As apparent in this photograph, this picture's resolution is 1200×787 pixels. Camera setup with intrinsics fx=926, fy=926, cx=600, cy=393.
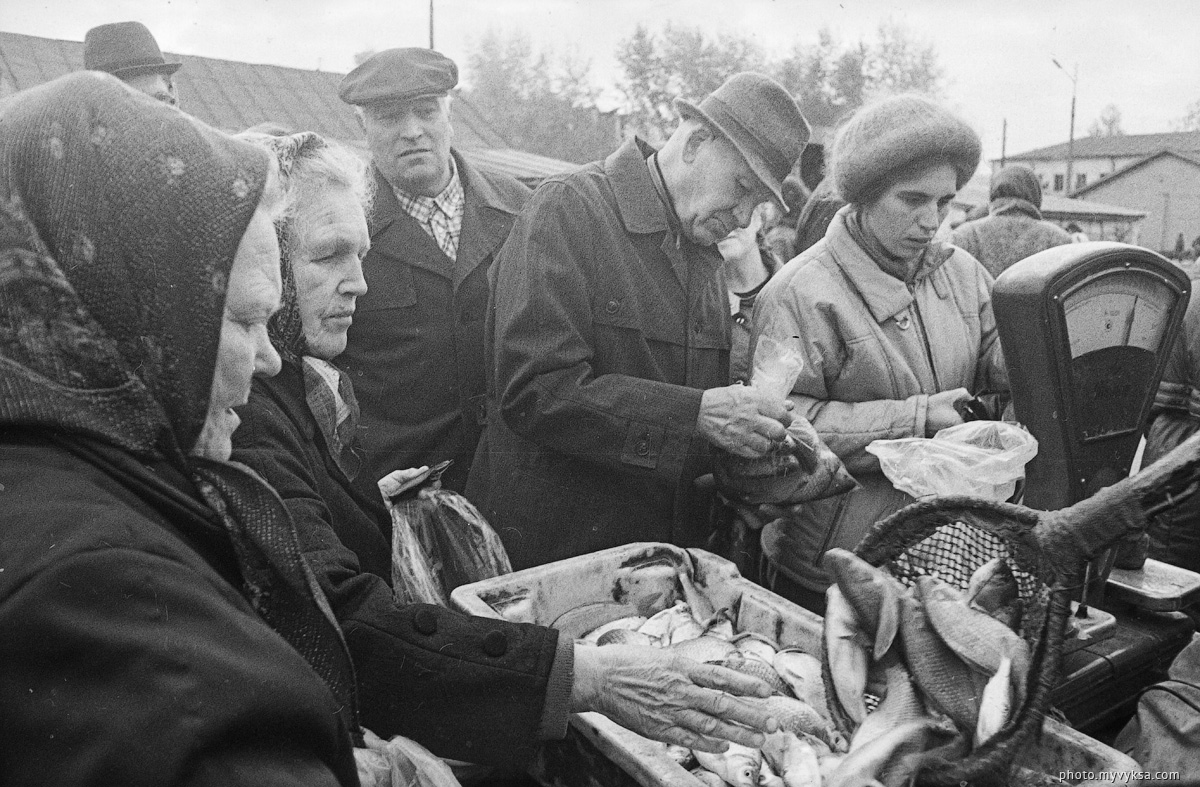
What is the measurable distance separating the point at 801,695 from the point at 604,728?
44 centimetres

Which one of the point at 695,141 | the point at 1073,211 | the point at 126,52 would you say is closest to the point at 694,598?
the point at 695,141

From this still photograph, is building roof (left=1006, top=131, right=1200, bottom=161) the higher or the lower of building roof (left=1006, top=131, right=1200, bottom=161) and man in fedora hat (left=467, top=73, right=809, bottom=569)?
the lower

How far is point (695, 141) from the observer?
2.59 meters

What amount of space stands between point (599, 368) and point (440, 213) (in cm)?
119

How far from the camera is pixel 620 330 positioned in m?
2.49

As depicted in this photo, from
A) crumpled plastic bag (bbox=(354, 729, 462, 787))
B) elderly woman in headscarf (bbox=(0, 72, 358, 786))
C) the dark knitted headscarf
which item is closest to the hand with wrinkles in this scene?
crumpled plastic bag (bbox=(354, 729, 462, 787))

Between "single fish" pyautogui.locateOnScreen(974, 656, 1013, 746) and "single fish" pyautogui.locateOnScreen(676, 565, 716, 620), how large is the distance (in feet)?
2.63

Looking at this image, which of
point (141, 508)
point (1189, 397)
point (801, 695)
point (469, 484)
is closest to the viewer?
point (141, 508)

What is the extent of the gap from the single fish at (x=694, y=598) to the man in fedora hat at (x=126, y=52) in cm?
314

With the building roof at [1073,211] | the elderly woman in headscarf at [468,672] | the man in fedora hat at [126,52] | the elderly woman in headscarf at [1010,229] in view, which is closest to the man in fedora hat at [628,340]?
the elderly woman in headscarf at [468,672]

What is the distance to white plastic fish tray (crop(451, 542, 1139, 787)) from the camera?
54.6 inches

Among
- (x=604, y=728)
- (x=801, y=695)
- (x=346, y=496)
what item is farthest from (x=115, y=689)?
(x=801, y=695)

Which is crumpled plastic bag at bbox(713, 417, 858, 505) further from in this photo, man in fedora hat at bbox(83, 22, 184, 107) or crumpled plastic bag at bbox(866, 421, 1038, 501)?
man in fedora hat at bbox(83, 22, 184, 107)

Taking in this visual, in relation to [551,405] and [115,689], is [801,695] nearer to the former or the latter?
[551,405]
